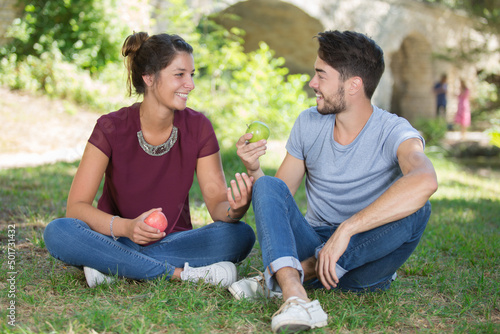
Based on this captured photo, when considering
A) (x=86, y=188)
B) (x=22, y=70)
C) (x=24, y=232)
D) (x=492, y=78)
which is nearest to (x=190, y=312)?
(x=86, y=188)

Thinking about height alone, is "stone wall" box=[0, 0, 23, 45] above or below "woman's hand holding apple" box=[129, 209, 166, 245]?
above

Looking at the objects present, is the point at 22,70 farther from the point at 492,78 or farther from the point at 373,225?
the point at 492,78

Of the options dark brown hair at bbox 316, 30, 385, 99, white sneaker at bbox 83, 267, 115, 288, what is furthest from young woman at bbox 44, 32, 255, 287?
dark brown hair at bbox 316, 30, 385, 99

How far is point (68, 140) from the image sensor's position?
8141mm

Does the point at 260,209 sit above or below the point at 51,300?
above

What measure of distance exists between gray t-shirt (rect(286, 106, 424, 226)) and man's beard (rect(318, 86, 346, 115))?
9 centimetres

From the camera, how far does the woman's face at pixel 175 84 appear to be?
110 inches

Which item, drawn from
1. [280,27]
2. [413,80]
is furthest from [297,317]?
[413,80]

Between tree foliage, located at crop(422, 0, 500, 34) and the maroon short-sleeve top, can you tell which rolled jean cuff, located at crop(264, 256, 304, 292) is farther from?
tree foliage, located at crop(422, 0, 500, 34)

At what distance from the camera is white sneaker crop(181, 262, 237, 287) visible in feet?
8.71

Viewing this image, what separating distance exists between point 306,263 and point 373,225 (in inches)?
15.5

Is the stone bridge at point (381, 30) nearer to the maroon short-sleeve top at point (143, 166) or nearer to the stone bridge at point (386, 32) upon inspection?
the stone bridge at point (386, 32)

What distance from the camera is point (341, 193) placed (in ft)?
8.97

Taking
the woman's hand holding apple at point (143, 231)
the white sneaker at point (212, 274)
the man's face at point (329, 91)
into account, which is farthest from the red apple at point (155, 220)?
the man's face at point (329, 91)
